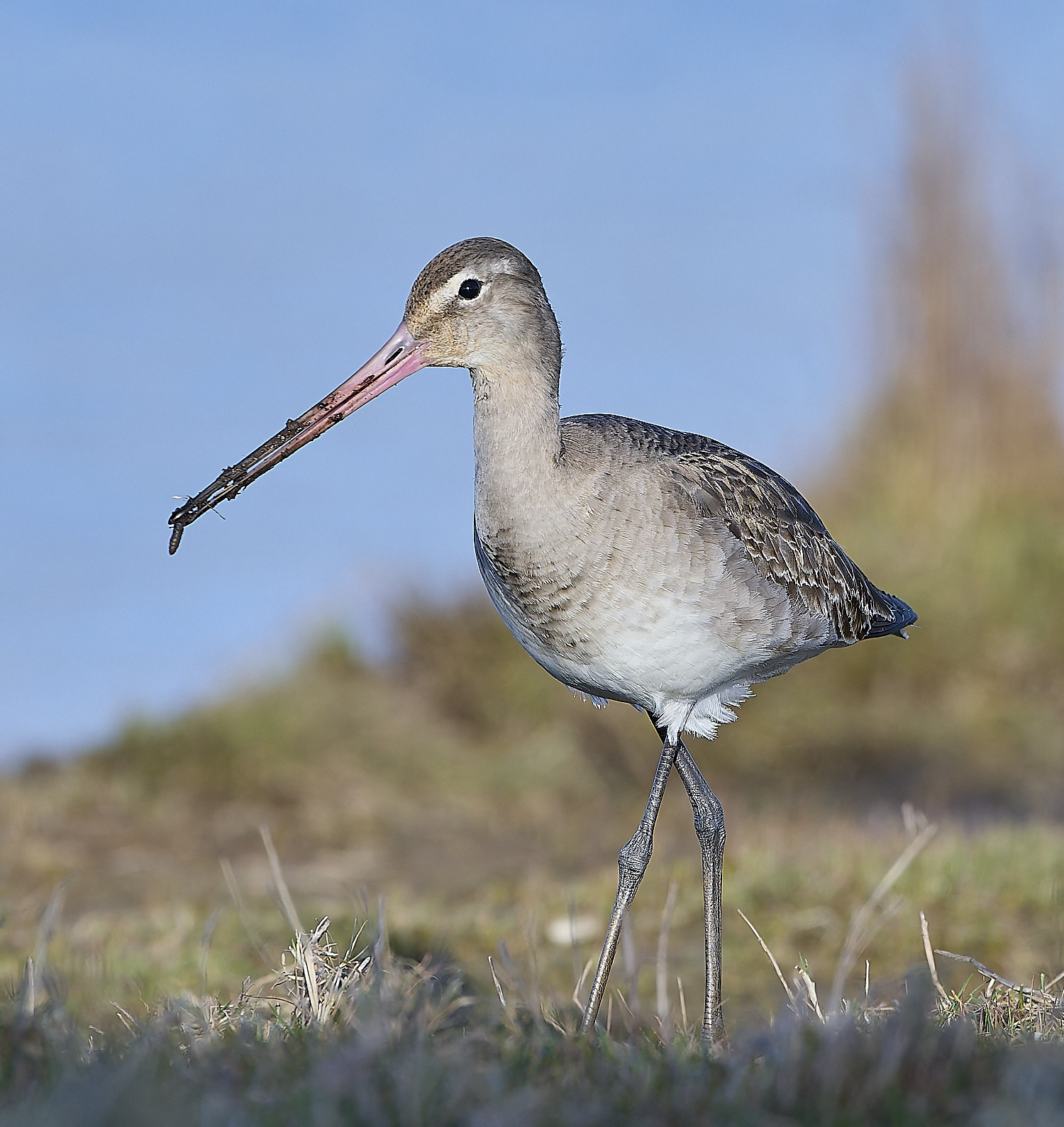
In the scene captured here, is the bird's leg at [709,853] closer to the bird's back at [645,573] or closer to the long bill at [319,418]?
the bird's back at [645,573]

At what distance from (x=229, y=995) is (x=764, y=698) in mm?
7009

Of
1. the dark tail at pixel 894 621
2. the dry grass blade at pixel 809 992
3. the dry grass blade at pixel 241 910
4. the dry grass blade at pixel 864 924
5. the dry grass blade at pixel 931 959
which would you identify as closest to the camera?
the dry grass blade at pixel 864 924

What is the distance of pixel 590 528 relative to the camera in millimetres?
4234

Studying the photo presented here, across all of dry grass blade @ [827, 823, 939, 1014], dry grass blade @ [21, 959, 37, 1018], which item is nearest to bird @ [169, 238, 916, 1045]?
dry grass blade @ [827, 823, 939, 1014]

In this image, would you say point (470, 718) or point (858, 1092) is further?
point (470, 718)

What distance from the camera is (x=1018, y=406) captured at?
47.6 feet

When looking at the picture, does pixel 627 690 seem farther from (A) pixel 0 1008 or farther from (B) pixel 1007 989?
(A) pixel 0 1008

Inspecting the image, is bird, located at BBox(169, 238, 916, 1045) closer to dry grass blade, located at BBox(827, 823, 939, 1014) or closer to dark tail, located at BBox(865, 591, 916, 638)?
dry grass blade, located at BBox(827, 823, 939, 1014)

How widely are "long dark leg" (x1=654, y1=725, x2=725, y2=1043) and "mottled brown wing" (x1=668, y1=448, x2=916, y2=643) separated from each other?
675 mm

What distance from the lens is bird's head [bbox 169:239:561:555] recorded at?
14.4 ft

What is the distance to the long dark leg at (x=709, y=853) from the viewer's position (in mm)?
4492

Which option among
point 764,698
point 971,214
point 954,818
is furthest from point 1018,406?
point 954,818

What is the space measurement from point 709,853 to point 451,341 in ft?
6.44

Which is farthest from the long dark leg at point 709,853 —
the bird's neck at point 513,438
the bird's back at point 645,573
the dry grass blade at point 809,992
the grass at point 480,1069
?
the grass at point 480,1069
